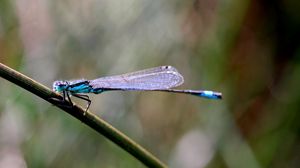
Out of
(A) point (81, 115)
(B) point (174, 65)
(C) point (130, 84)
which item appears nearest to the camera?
(A) point (81, 115)

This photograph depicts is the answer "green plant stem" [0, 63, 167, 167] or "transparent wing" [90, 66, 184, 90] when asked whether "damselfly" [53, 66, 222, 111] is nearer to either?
"transparent wing" [90, 66, 184, 90]

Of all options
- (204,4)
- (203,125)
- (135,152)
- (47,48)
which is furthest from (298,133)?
(135,152)

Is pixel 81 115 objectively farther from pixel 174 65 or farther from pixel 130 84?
pixel 174 65

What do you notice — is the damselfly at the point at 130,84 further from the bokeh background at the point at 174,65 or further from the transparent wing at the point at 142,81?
the bokeh background at the point at 174,65

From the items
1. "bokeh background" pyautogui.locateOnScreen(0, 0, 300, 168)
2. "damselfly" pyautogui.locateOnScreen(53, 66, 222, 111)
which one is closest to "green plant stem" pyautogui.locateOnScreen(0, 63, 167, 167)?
"damselfly" pyautogui.locateOnScreen(53, 66, 222, 111)

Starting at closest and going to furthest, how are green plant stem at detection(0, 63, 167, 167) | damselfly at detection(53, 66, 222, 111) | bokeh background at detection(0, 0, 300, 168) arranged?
green plant stem at detection(0, 63, 167, 167)
damselfly at detection(53, 66, 222, 111)
bokeh background at detection(0, 0, 300, 168)

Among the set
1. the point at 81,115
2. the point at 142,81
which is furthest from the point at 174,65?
the point at 81,115
